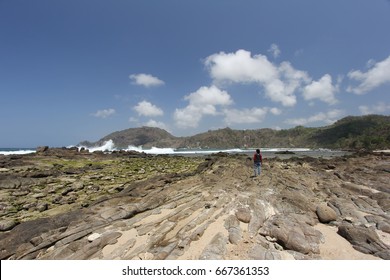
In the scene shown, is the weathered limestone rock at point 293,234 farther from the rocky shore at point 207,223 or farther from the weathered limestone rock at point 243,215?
the weathered limestone rock at point 243,215

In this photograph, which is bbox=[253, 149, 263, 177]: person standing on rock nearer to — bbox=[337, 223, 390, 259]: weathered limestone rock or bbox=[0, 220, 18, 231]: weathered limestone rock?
bbox=[337, 223, 390, 259]: weathered limestone rock

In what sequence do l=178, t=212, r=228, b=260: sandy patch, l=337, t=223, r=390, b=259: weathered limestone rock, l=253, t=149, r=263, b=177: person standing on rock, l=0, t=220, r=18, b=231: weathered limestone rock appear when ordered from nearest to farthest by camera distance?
l=178, t=212, r=228, b=260: sandy patch, l=337, t=223, r=390, b=259: weathered limestone rock, l=0, t=220, r=18, b=231: weathered limestone rock, l=253, t=149, r=263, b=177: person standing on rock

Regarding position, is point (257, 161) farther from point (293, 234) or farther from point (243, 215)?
point (293, 234)

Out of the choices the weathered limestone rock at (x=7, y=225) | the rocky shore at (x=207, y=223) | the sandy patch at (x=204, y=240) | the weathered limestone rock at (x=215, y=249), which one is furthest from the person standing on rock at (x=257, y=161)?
the weathered limestone rock at (x=7, y=225)

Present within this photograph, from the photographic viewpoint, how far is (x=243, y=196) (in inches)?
630

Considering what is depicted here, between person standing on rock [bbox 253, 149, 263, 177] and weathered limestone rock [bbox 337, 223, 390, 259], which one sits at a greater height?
person standing on rock [bbox 253, 149, 263, 177]

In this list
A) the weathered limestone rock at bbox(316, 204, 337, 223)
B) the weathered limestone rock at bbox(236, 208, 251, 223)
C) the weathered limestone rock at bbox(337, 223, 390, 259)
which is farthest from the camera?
the weathered limestone rock at bbox(316, 204, 337, 223)

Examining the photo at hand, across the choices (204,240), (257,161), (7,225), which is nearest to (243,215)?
(204,240)

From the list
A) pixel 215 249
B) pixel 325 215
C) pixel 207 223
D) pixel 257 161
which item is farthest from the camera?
pixel 257 161

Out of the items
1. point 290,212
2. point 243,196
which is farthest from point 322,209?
point 243,196

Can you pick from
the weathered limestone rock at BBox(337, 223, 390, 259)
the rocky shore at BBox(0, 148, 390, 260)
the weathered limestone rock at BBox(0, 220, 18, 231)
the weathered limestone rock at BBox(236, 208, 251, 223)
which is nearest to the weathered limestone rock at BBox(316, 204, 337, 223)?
the rocky shore at BBox(0, 148, 390, 260)

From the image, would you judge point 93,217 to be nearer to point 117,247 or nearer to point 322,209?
point 117,247

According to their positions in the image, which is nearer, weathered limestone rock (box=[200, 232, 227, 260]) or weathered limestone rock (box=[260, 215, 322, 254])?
weathered limestone rock (box=[200, 232, 227, 260])
